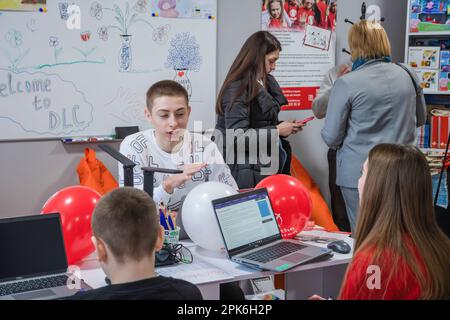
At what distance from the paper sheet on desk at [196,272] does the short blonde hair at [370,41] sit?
61.9 inches

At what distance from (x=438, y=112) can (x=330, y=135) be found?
1407 millimetres

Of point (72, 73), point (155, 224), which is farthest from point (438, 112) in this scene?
point (155, 224)

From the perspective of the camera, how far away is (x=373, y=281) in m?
1.62

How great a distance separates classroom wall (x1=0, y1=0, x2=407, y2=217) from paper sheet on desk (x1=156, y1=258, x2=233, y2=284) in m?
1.62

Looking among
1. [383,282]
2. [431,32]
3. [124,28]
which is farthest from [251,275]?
[431,32]

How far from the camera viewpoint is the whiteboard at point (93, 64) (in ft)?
10.9

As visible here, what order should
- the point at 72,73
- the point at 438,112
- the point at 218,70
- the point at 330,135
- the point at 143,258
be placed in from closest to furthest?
the point at 143,258 < the point at 330,135 < the point at 72,73 < the point at 218,70 < the point at 438,112

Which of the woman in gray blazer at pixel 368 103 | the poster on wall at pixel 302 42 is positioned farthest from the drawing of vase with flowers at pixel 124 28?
the woman in gray blazer at pixel 368 103

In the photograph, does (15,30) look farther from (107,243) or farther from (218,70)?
(107,243)

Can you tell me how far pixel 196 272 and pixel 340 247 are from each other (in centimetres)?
59

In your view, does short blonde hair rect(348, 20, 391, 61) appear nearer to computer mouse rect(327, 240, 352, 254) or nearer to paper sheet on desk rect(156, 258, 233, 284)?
computer mouse rect(327, 240, 352, 254)

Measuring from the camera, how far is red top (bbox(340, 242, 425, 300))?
1.60m

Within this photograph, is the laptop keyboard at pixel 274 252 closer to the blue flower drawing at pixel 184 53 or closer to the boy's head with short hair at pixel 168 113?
the boy's head with short hair at pixel 168 113

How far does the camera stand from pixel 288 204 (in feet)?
7.84
